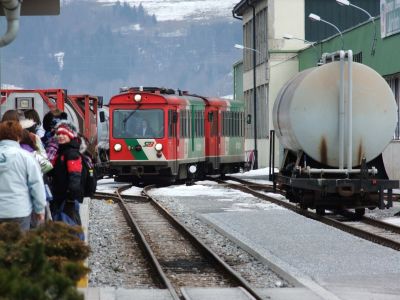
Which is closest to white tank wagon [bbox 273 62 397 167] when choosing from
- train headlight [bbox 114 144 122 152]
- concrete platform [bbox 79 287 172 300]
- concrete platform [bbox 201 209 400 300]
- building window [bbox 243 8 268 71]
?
concrete platform [bbox 201 209 400 300]

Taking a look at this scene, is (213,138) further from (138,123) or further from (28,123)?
(28,123)

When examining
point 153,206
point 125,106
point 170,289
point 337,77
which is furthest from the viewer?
point 125,106

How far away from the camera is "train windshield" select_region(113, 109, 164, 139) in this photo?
1538 inches

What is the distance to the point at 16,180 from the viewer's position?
11.2 m

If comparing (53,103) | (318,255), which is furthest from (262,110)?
(318,255)

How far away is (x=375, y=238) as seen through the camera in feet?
67.1

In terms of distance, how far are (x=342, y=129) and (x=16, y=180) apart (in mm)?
13129

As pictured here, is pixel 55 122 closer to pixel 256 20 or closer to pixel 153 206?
pixel 153 206

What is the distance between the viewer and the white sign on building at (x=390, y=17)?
135 feet

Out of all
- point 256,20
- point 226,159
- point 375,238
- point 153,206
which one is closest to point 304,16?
point 256,20

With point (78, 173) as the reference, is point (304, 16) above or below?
above

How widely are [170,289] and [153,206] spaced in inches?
679

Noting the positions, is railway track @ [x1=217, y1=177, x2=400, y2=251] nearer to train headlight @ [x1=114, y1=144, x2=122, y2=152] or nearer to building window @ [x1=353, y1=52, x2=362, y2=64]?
train headlight @ [x1=114, y1=144, x2=122, y2=152]

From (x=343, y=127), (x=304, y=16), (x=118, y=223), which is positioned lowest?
(x=118, y=223)
